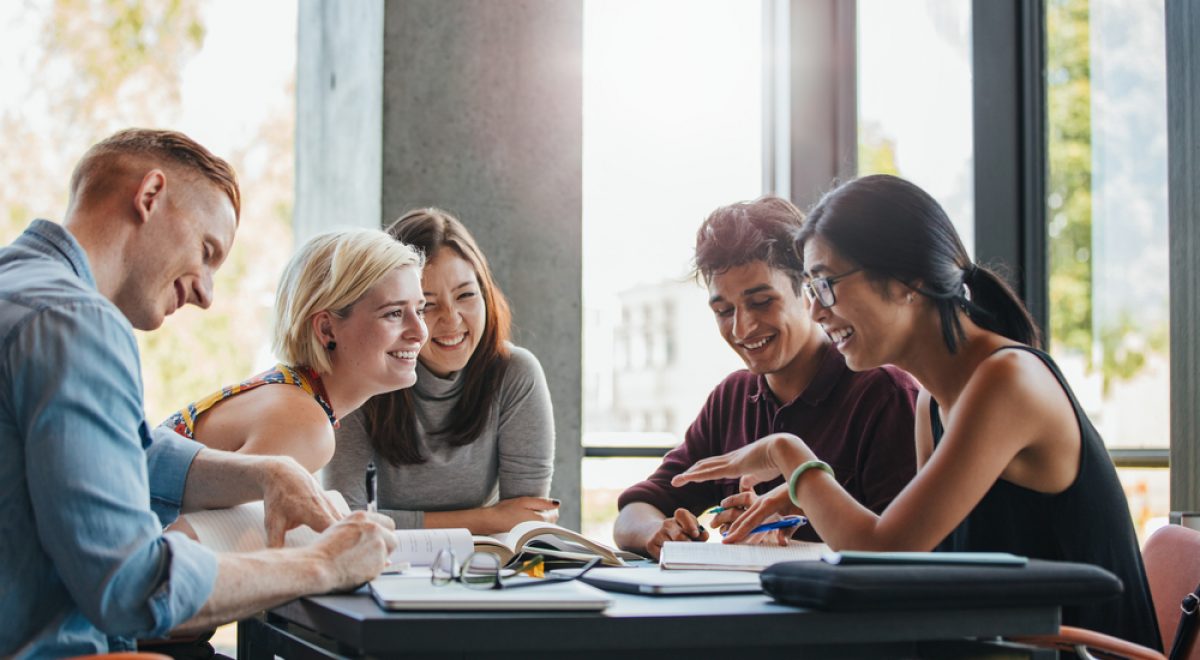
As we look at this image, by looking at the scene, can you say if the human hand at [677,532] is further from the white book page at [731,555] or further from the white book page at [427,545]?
the white book page at [427,545]

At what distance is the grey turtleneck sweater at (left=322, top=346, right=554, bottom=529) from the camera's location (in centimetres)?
306

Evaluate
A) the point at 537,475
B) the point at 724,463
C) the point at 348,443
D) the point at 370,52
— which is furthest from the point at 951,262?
the point at 370,52

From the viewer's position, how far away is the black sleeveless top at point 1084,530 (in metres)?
1.93

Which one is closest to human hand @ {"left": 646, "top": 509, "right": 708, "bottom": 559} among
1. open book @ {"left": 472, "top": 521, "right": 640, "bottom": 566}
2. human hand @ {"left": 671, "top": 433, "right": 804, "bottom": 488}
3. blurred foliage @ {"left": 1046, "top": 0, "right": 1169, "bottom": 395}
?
open book @ {"left": 472, "top": 521, "right": 640, "bottom": 566}

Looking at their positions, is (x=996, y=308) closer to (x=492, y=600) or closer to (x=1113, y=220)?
(x=492, y=600)

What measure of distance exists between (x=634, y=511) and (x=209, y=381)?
406 centimetres

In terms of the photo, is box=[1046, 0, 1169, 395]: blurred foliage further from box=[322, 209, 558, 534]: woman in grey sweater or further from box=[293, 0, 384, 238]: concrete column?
box=[293, 0, 384, 238]: concrete column

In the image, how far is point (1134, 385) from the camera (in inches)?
150

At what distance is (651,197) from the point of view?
4938 mm

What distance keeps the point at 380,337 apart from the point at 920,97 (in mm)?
2915

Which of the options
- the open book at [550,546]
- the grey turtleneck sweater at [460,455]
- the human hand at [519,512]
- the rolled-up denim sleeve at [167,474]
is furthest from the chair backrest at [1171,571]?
the rolled-up denim sleeve at [167,474]

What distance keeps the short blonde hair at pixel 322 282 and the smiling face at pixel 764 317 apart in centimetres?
81

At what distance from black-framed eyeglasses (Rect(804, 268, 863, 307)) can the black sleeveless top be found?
1.16 ft

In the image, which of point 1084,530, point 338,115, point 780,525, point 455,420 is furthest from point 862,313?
point 338,115
